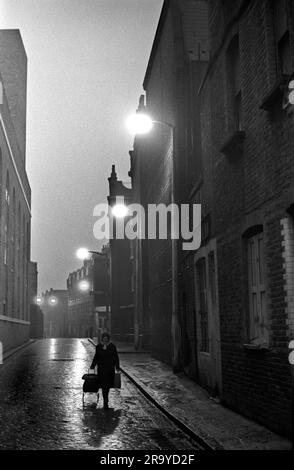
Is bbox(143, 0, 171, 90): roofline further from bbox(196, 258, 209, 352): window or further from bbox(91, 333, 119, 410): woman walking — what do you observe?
bbox(91, 333, 119, 410): woman walking

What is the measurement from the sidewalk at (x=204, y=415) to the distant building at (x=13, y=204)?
18.0 m

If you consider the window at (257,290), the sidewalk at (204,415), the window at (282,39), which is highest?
the window at (282,39)

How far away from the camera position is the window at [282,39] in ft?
29.7

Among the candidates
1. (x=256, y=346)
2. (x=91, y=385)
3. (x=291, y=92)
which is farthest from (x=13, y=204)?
(x=291, y=92)

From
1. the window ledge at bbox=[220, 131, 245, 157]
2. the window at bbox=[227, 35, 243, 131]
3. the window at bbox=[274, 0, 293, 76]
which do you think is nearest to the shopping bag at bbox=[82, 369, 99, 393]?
the window ledge at bbox=[220, 131, 245, 157]

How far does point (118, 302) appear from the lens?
44.6m

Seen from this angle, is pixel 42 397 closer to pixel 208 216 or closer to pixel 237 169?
pixel 208 216

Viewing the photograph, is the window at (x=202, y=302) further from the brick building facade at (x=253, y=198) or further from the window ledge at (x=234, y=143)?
the window ledge at (x=234, y=143)

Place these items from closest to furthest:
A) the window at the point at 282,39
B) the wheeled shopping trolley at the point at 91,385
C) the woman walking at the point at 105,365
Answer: the window at the point at 282,39, the woman walking at the point at 105,365, the wheeled shopping trolley at the point at 91,385

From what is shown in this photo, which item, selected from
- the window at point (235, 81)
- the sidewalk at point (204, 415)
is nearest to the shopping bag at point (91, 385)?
the sidewalk at point (204, 415)
